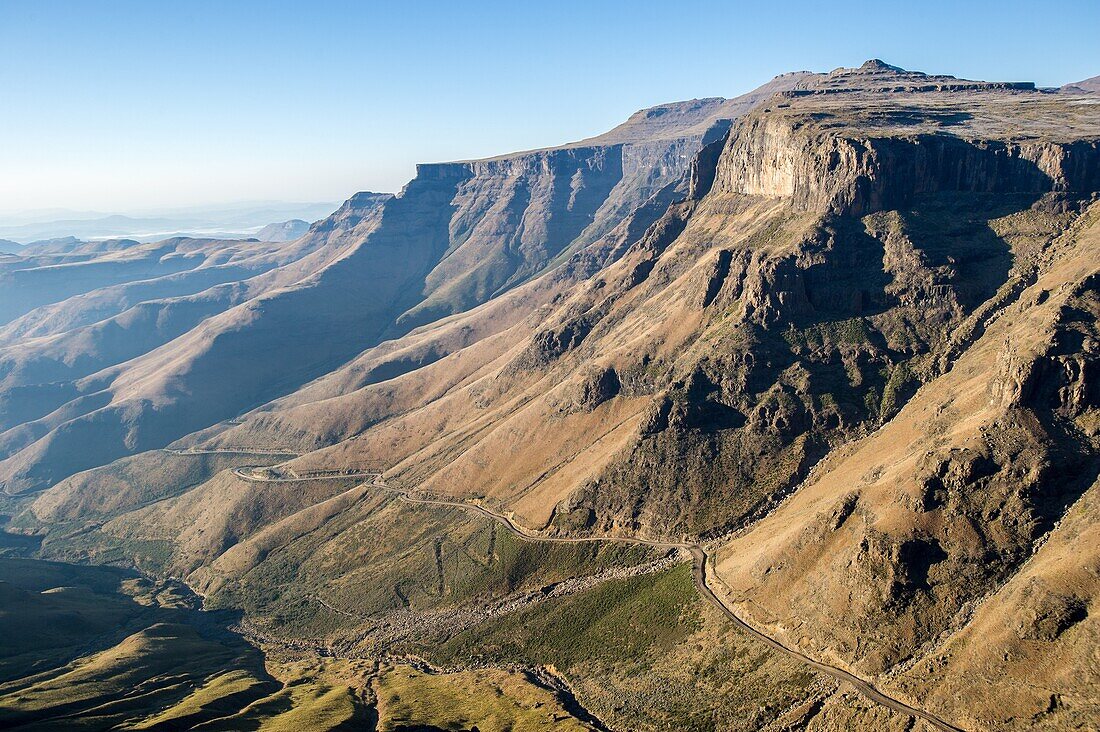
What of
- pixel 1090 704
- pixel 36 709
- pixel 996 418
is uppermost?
pixel 996 418

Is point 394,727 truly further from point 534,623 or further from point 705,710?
point 705,710

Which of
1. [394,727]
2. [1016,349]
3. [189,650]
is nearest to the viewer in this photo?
[394,727]

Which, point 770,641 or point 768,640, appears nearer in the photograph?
point 770,641

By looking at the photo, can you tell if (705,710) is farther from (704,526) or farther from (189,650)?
(189,650)

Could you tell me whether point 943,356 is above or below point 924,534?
above

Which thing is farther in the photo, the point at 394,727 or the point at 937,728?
the point at 394,727

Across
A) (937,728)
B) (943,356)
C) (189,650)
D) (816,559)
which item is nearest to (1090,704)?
(937,728)

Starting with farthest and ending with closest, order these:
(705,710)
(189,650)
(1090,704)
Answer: (189,650)
(705,710)
(1090,704)

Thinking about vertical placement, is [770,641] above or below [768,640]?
above

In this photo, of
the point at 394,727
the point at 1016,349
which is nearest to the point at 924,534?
the point at 1016,349
